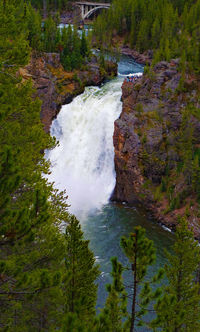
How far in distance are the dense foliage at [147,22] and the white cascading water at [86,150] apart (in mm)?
23280

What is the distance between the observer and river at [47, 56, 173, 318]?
1241 inches

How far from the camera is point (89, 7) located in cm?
12094

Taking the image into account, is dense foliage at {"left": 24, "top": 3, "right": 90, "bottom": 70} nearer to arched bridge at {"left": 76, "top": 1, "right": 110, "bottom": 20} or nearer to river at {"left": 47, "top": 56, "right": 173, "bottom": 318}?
river at {"left": 47, "top": 56, "right": 173, "bottom": 318}

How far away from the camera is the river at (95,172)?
31.5 m

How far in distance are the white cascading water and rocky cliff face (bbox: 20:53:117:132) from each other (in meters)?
1.56

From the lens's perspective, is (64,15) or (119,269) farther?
(64,15)

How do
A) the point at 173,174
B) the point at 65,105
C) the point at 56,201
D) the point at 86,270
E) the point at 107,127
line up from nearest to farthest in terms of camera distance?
the point at 86,270 → the point at 56,201 → the point at 173,174 → the point at 107,127 → the point at 65,105

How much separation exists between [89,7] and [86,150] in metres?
97.4

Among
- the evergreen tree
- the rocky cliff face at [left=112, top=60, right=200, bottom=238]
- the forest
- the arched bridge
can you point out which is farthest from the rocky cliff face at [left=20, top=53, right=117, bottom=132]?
the arched bridge

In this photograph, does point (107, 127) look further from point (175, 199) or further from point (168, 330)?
point (168, 330)

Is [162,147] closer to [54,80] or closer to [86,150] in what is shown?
[86,150]

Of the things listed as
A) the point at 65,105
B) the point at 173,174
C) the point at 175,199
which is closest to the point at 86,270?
the point at 175,199

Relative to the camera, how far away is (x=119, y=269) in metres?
10.9

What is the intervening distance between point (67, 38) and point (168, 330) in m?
55.6
